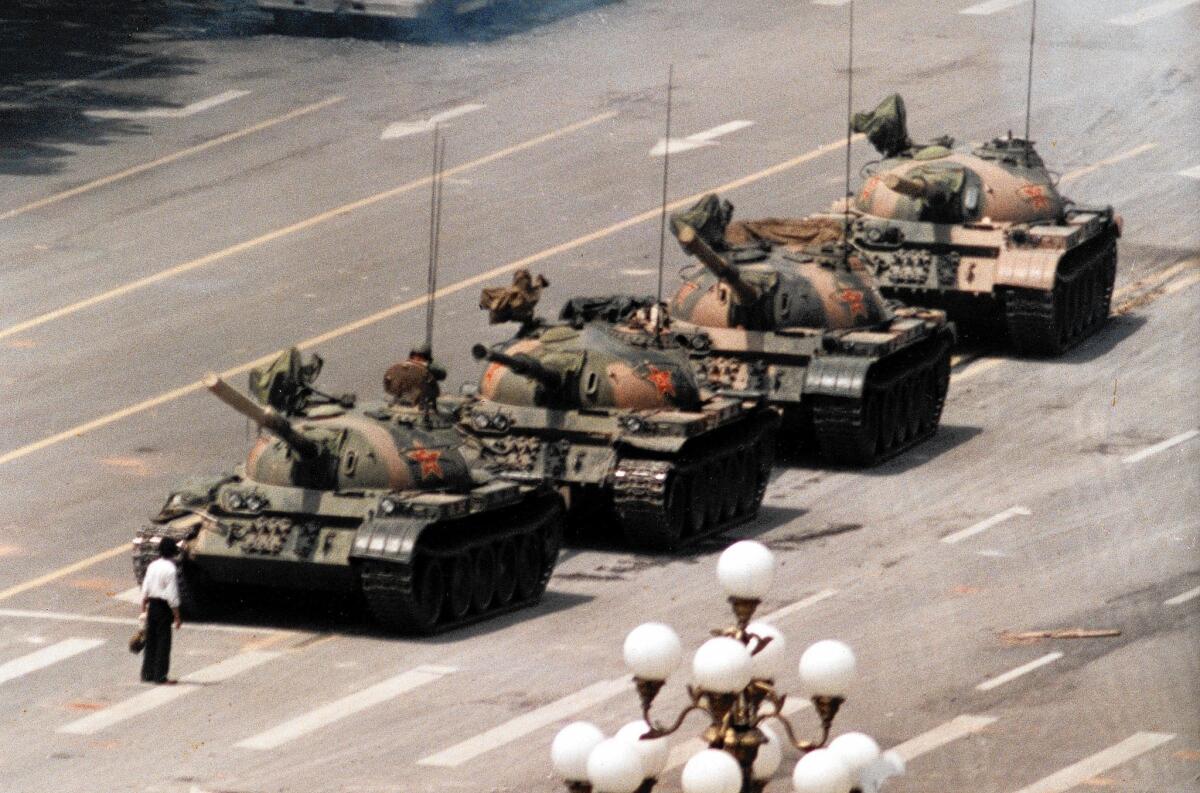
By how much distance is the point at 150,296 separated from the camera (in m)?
52.3

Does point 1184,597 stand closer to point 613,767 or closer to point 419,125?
point 613,767

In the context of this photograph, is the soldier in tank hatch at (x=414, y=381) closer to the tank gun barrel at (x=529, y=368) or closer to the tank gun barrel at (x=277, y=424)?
the tank gun barrel at (x=277, y=424)

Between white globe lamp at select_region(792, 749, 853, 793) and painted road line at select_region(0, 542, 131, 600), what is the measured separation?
18.7m

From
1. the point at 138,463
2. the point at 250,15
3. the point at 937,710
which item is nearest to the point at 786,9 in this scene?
the point at 250,15

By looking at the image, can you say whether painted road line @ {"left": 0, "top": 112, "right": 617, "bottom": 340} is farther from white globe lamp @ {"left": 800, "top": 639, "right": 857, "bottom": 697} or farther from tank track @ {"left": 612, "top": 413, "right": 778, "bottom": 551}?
white globe lamp @ {"left": 800, "top": 639, "right": 857, "bottom": 697}

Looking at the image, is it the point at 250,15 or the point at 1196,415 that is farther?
the point at 250,15

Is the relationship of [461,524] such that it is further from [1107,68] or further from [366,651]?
[1107,68]

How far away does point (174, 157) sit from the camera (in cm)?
5966

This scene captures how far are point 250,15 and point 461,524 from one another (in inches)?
1337

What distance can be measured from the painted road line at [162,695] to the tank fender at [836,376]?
10.7 meters

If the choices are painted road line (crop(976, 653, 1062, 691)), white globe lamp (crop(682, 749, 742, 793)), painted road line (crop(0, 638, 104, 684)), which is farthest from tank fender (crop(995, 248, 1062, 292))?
white globe lamp (crop(682, 749, 742, 793))

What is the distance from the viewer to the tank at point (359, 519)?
35.4 meters

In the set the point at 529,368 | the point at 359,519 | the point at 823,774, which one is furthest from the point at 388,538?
the point at 823,774

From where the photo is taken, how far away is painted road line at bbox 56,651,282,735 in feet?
107
